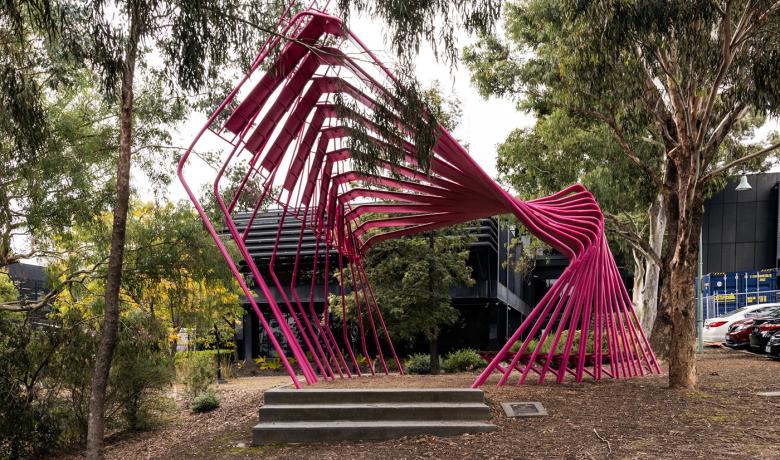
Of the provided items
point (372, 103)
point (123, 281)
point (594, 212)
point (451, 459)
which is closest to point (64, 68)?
point (123, 281)

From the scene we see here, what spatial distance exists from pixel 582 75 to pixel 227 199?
7192 millimetres

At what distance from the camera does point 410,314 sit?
63.5 feet

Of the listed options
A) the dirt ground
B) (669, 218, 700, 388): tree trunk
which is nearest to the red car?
the dirt ground

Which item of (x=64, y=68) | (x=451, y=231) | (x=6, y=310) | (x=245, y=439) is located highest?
(x=64, y=68)

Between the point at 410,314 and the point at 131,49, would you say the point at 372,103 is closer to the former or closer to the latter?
the point at 131,49

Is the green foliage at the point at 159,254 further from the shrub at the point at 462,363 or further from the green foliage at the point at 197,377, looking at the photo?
the shrub at the point at 462,363

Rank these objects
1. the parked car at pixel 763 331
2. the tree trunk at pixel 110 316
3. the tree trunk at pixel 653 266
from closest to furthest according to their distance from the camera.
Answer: the tree trunk at pixel 110 316
the parked car at pixel 763 331
the tree trunk at pixel 653 266

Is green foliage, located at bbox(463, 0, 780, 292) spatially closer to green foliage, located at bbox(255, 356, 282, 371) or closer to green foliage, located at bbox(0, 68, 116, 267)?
green foliage, located at bbox(0, 68, 116, 267)

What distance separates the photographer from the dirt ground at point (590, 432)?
7.55 metres

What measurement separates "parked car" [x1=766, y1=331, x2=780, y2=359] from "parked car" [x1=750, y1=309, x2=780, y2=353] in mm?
470

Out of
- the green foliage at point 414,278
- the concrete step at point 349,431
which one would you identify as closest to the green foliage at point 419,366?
the green foliage at point 414,278

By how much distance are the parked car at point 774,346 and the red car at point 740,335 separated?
7.88ft

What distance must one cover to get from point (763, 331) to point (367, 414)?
42.6 ft

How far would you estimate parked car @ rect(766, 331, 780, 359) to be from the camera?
16217 millimetres
